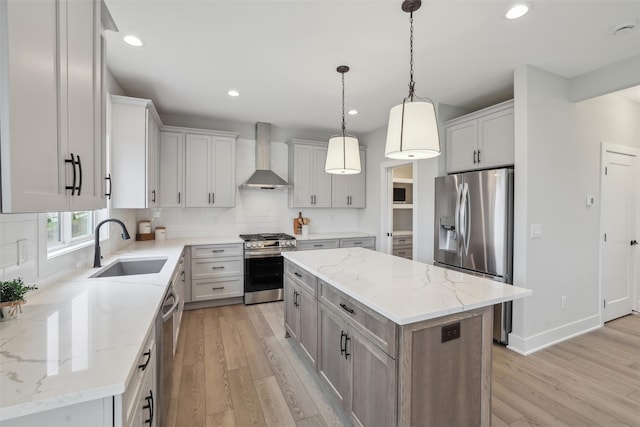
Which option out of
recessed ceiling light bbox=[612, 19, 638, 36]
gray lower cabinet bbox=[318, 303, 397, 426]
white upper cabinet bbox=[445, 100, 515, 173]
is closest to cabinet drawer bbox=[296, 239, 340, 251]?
white upper cabinet bbox=[445, 100, 515, 173]

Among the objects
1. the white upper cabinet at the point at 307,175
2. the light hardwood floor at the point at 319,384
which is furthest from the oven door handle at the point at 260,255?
the light hardwood floor at the point at 319,384

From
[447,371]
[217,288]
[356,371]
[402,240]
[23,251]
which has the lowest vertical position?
[217,288]

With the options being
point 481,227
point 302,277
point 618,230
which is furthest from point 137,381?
point 618,230

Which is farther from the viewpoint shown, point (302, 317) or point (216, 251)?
point (216, 251)

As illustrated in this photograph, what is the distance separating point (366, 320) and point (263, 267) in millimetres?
2690

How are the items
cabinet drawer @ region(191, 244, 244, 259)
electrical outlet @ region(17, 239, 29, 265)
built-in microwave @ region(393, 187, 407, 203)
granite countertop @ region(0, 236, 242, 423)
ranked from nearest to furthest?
1. granite countertop @ region(0, 236, 242, 423)
2. electrical outlet @ region(17, 239, 29, 265)
3. cabinet drawer @ region(191, 244, 244, 259)
4. built-in microwave @ region(393, 187, 407, 203)

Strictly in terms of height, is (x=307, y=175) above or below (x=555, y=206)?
above

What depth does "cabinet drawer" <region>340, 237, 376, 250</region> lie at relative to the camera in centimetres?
464

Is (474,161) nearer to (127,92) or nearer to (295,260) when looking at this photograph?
(295,260)

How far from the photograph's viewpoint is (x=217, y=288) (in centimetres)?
391

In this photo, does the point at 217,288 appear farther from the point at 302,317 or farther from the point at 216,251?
the point at 302,317

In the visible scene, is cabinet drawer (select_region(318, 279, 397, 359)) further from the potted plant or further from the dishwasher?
the potted plant

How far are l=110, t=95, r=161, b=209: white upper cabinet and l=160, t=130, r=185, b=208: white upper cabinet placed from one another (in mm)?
914

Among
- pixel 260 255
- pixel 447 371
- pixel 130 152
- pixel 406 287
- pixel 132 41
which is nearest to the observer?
pixel 447 371
